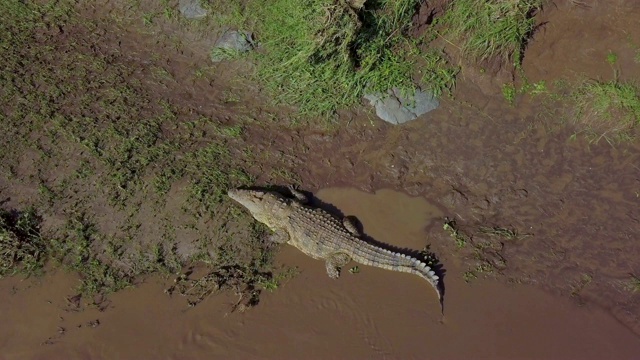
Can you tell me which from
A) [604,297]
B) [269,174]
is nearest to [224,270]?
[269,174]

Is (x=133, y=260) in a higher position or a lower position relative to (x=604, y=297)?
lower

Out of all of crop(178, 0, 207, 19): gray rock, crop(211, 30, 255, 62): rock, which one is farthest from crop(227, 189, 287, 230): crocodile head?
crop(178, 0, 207, 19): gray rock

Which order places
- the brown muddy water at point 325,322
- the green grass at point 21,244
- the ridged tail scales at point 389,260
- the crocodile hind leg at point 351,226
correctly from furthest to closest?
1. the crocodile hind leg at point 351,226
2. the ridged tail scales at point 389,260
3. the green grass at point 21,244
4. the brown muddy water at point 325,322

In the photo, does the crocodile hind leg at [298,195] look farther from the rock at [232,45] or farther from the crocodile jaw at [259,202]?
the rock at [232,45]

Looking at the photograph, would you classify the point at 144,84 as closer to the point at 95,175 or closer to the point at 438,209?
the point at 95,175

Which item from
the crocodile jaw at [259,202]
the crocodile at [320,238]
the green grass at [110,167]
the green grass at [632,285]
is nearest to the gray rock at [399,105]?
the crocodile at [320,238]

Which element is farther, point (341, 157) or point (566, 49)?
point (566, 49)

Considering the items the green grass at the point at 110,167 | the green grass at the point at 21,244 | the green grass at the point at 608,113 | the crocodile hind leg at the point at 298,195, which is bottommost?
the green grass at the point at 21,244

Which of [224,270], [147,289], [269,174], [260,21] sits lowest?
[147,289]
